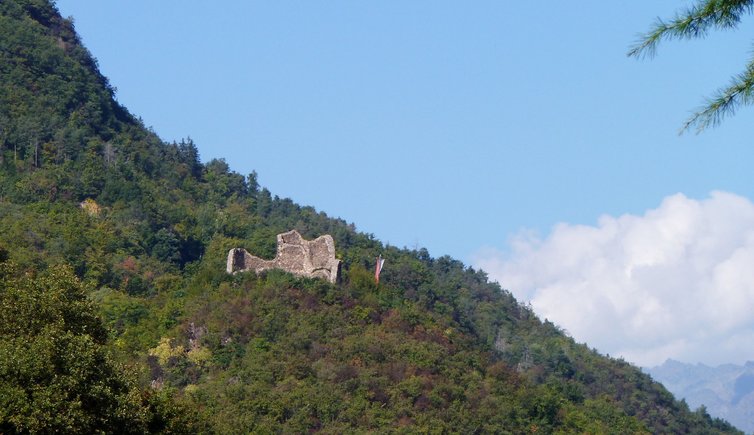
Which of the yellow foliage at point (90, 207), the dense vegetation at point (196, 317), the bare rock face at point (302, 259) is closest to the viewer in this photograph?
the dense vegetation at point (196, 317)

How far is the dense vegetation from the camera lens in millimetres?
22672

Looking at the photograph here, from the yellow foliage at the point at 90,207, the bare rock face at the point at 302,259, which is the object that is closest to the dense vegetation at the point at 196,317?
the yellow foliage at the point at 90,207

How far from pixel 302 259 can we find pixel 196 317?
5397 millimetres

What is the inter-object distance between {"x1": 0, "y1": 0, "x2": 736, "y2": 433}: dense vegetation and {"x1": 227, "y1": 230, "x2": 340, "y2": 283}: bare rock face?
769mm

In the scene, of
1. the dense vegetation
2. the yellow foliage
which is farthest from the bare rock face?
the yellow foliage

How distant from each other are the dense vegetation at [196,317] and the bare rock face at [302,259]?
2.52ft

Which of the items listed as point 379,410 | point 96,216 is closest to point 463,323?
point 96,216

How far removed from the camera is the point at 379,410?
46.3 meters

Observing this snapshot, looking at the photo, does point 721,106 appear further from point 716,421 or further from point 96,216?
point 716,421

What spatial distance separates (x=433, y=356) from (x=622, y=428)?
53.1ft

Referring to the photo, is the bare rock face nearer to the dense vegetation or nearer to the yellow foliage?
the dense vegetation

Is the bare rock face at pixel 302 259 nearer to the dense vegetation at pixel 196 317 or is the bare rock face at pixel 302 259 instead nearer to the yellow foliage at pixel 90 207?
the dense vegetation at pixel 196 317

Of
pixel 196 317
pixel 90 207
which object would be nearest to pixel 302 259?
pixel 196 317

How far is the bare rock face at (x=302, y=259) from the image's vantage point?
53469 millimetres
